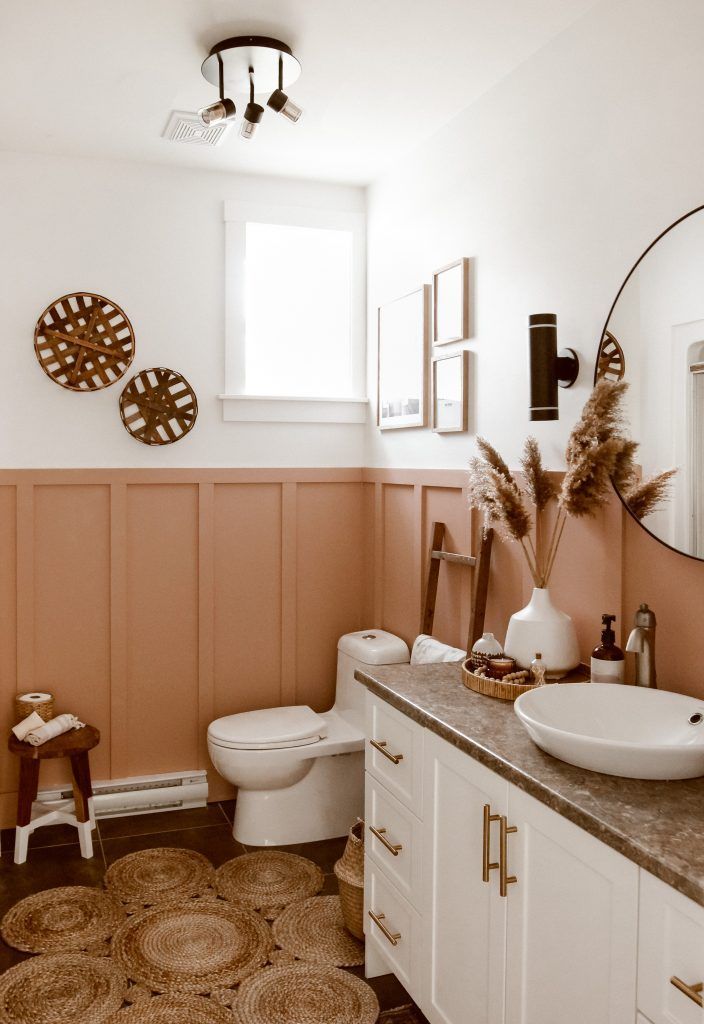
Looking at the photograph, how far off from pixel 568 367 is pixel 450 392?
69 centimetres

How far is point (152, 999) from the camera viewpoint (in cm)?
220

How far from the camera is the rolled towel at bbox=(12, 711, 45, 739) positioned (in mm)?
2998

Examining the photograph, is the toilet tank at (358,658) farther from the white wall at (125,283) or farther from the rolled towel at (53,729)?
the rolled towel at (53,729)

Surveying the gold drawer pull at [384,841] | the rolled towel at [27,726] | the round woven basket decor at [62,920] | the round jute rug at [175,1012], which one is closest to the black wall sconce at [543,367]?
the gold drawer pull at [384,841]

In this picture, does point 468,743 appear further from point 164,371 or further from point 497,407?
point 164,371

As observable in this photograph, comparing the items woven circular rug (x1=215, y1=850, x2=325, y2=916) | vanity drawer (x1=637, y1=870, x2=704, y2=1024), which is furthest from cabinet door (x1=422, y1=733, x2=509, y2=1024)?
woven circular rug (x1=215, y1=850, x2=325, y2=916)

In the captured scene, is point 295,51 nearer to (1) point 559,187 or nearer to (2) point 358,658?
(1) point 559,187

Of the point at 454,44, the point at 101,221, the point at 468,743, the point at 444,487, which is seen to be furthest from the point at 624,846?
the point at 101,221

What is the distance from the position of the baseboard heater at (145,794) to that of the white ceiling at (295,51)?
244cm

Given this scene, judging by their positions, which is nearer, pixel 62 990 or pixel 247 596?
pixel 62 990

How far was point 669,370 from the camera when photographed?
188 centimetres

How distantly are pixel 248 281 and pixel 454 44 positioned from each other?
4.65 feet

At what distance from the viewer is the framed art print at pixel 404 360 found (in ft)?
10.1

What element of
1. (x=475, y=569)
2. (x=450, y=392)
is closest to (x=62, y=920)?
(x=475, y=569)
